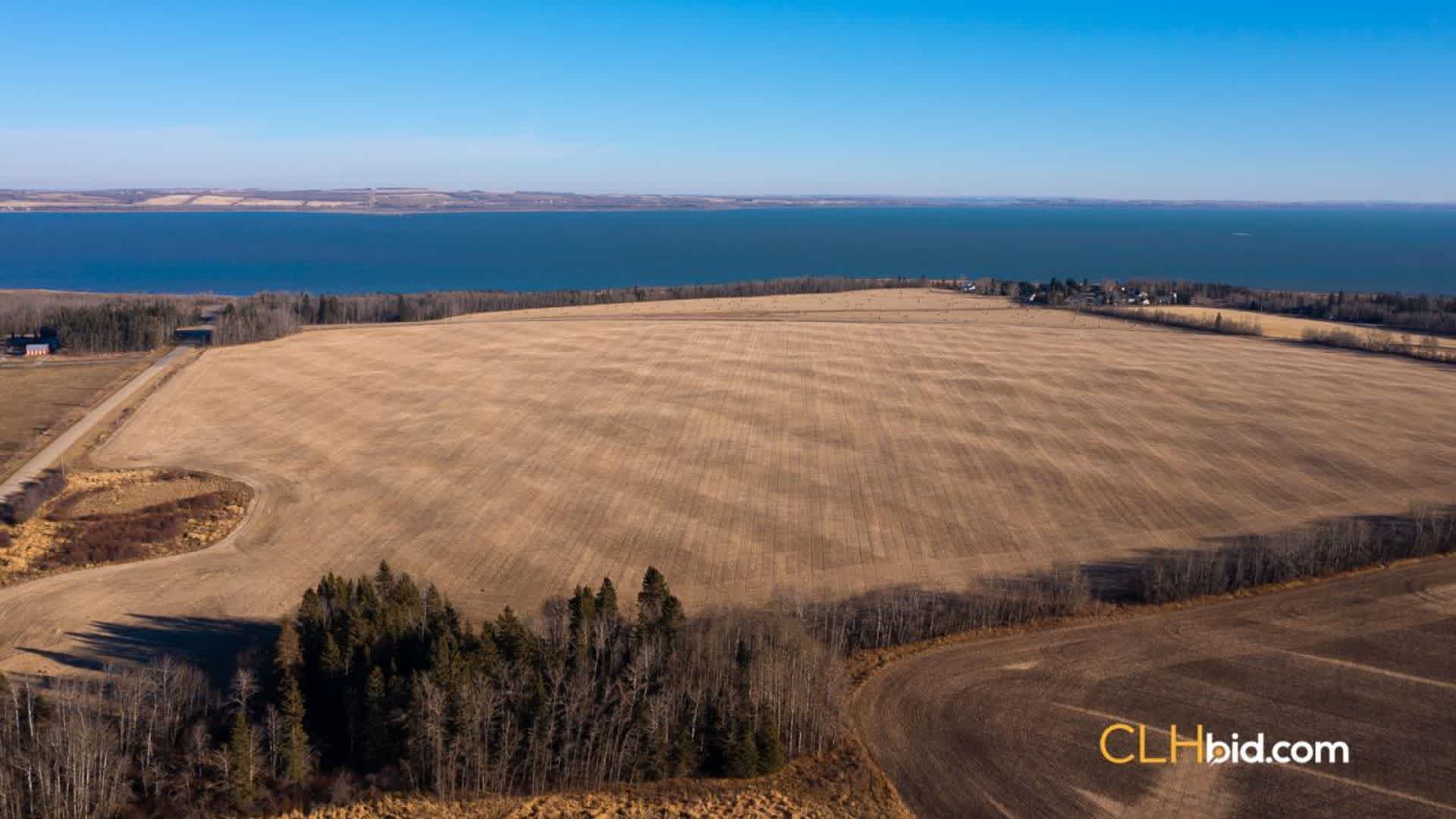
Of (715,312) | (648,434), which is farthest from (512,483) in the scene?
(715,312)

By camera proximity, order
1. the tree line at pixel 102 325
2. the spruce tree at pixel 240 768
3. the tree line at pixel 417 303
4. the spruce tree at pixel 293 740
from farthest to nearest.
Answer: the tree line at pixel 417 303 → the tree line at pixel 102 325 → the spruce tree at pixel 293 740 → the spruce tree at pixel 240 768

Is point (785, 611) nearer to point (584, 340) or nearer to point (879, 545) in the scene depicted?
point (879, 545)


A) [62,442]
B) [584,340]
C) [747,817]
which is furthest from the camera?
[584,340]

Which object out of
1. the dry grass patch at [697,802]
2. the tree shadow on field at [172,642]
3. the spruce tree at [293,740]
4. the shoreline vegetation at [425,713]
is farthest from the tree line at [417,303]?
the dry grass patch at [697,802]

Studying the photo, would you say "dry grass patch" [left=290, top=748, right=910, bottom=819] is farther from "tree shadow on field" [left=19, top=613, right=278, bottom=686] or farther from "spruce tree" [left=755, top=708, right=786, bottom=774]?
"tree shadow on field" [left=19, top=613, right=278, bottom=686]

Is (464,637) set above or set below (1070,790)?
above

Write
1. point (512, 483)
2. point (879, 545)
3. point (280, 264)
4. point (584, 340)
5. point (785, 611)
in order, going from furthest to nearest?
1. point (280, 264)
2. point (584, 340)
3. point (512, 483)
4. point (879, 545)
5. point (785, 611)

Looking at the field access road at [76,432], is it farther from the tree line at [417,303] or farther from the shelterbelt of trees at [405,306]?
the tree line at [417,303]

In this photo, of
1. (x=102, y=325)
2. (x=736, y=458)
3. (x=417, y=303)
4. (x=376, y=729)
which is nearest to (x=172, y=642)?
(x=376, y=729)
